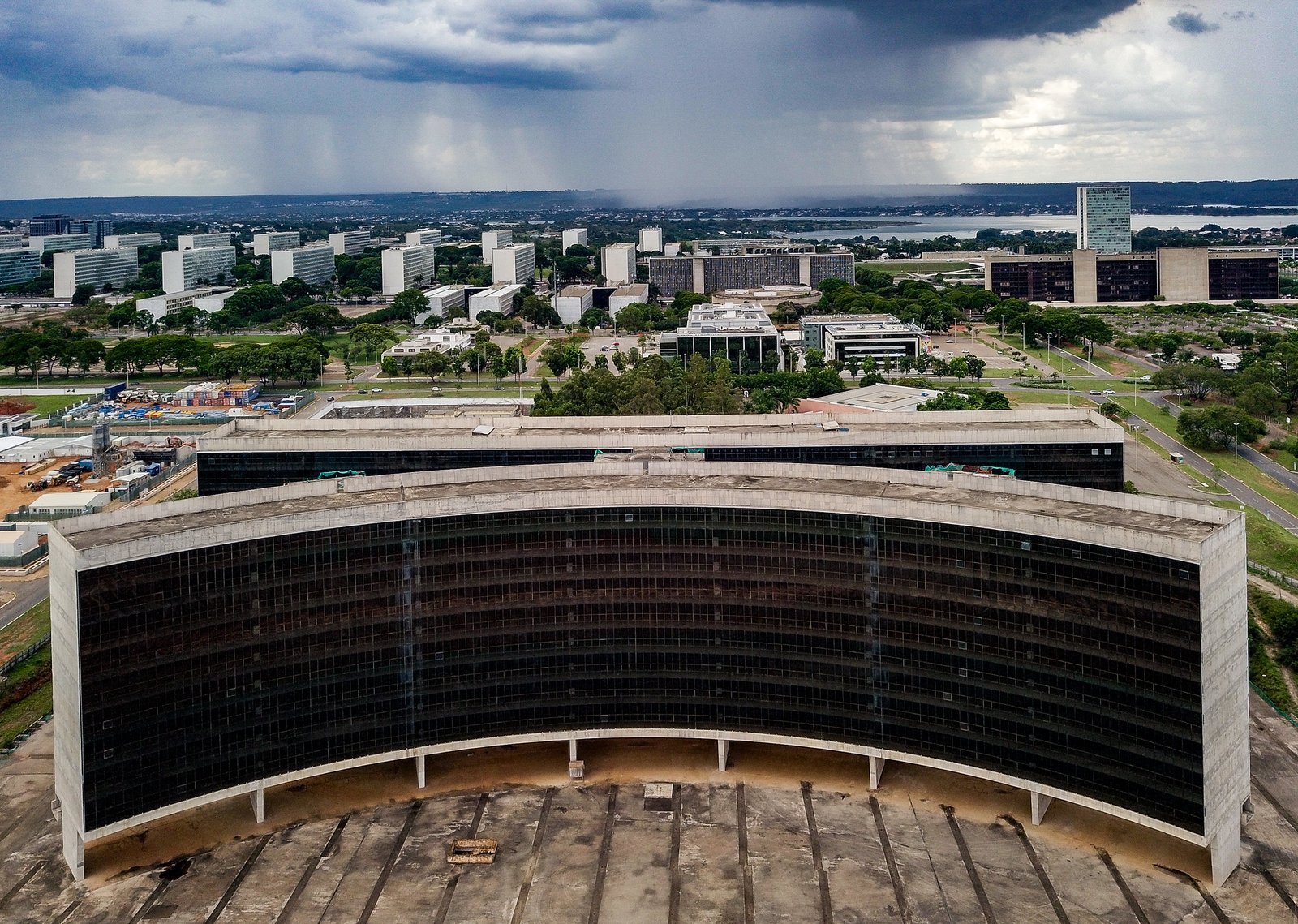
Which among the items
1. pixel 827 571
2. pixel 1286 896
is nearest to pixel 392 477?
pixel 827 571

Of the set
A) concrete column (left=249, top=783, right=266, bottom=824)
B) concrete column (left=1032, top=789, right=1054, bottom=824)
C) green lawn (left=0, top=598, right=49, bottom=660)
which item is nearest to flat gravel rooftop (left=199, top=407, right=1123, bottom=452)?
green lawn (left=0, top=598, right=49, bottom=660)

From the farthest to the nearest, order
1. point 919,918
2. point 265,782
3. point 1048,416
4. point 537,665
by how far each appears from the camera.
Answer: point 1048,416 < point 537,665 < point 265,782 < point 919,918

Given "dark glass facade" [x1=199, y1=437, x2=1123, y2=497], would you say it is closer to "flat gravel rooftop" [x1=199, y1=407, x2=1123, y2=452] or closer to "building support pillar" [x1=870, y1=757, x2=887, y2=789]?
"flat gravel rooftop" [x1=199, y1=407, x2=1123, y2=452]

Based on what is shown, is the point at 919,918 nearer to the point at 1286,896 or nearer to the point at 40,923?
the point at 1286,896

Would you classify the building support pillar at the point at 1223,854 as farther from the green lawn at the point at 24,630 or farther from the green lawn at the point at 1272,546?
the green lawn at the point at 24,630

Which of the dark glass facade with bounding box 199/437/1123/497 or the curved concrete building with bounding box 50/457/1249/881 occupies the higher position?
the dark glass facade with bounding box 199/437/1123/497

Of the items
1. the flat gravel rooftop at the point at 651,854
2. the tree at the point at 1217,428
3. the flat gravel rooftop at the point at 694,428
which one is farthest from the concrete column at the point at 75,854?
the tree at the point at 1217,428

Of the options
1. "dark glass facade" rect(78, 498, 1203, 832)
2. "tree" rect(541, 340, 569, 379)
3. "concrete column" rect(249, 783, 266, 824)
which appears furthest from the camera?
"tree" rect(541, 340, 569, 379)
